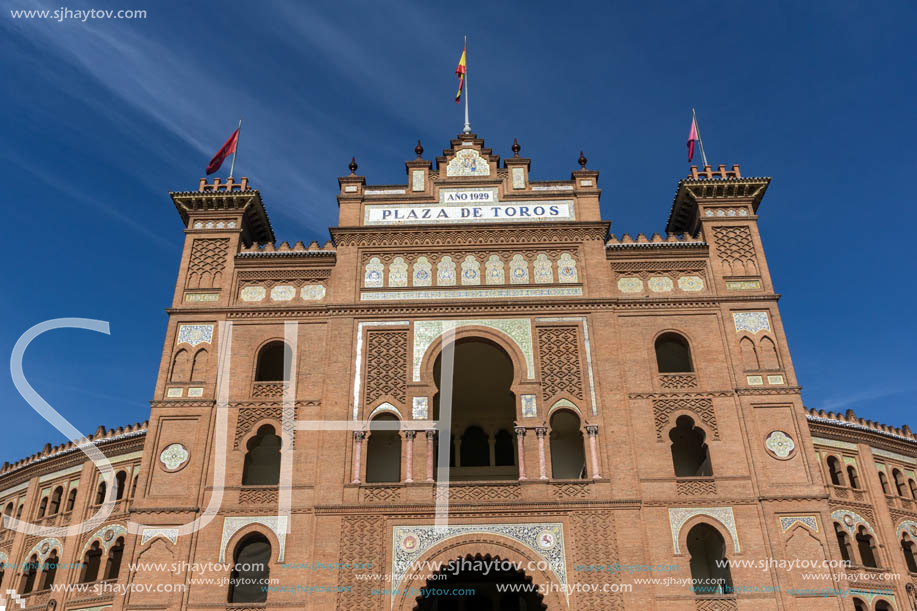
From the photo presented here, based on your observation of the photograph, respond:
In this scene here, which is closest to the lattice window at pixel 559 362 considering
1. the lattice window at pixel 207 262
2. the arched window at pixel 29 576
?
the lattice window at pixel 207 262

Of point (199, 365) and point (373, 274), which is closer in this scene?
point (199, 365)

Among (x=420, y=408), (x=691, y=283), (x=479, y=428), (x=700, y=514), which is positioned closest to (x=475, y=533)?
(x=420, y=408)

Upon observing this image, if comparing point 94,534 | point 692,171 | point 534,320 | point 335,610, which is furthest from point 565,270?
point 94,534

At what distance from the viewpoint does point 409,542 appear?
2033cm

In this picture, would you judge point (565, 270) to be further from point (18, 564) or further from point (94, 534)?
point (18, 564)

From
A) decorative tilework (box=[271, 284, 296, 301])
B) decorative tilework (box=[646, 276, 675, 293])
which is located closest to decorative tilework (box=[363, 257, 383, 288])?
decorative tilework (box=[271, 284, 296, 301])

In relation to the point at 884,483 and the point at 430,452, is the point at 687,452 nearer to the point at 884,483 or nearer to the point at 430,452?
the point at 430,452

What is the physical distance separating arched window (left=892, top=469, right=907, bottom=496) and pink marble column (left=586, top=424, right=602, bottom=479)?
13439 millimetres

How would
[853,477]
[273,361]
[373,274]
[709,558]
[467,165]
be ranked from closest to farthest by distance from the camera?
[709,558]
[373,274]
[273,361]
[467,165]
[853,477]

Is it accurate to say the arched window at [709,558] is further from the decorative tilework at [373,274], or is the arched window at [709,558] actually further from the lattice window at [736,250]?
the decorative tilework at [373,274]

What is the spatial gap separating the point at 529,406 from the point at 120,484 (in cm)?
1510

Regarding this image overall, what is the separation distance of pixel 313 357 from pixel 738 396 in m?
12.0

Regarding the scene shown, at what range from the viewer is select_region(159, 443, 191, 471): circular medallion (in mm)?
21547

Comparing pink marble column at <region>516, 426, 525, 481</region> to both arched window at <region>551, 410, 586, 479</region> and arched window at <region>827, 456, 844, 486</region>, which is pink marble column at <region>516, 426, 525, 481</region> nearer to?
arched window at <region>551, 410, 586, 479</region>
